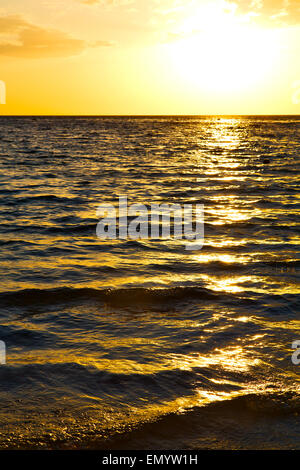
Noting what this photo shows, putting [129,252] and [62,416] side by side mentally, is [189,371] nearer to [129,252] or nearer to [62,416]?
[62,416]

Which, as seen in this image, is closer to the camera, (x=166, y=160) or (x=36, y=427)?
(x=36, y=427)

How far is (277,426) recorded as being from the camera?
4051mm

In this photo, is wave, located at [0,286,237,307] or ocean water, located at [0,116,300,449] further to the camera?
wave, located at [0,286,237,307]

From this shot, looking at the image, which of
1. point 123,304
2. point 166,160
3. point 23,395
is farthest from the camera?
point 166,160

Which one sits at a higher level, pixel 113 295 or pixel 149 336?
Result: pixel 113 295

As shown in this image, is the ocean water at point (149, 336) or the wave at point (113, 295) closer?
the ocean water at point (149, 336)

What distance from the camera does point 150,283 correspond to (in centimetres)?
771

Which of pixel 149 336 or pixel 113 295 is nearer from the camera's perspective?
pixel 149 336

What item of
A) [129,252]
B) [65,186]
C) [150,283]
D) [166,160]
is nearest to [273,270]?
[150,283]

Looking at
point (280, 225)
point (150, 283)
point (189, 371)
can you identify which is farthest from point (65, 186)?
point (189, 371)

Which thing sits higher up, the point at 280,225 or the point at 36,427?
the point at 280,225

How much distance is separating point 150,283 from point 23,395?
353cm
